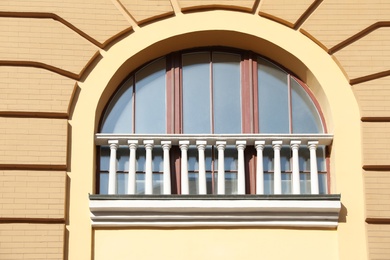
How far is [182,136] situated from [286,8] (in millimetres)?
2228

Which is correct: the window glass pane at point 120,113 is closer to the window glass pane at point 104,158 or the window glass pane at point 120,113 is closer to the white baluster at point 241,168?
the window glass pane at point 104,158

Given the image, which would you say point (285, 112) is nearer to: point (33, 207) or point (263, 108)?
point (263, 108)

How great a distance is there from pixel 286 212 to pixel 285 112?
1622 mm

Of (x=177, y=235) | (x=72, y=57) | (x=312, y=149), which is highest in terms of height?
(x=72, y=57)

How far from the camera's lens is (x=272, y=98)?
14352 millimetres

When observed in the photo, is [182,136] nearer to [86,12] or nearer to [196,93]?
[196,93]

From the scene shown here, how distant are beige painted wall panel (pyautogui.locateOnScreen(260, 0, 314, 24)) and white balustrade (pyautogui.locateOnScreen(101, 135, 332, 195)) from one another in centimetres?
165

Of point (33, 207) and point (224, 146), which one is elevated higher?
point (224, 146)

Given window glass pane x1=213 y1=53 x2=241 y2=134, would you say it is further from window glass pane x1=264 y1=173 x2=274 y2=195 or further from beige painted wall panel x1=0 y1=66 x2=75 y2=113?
beige painted wall panel x1=0 y1=66 x2=75 y2=113

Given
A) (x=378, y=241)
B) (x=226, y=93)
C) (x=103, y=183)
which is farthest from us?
(x=226, y=93)

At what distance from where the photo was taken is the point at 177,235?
13242mm

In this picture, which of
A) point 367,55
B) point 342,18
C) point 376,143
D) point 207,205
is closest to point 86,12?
point 207,205

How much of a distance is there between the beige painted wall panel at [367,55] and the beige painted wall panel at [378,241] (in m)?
2.03

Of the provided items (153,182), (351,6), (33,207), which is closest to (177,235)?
(153,182)
